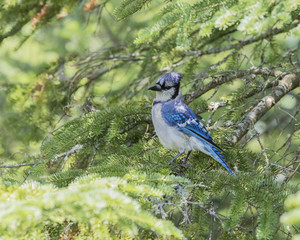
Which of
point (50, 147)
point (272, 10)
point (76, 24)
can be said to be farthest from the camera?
point (76, 24)

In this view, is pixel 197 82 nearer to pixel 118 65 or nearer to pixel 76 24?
pixel 118 65

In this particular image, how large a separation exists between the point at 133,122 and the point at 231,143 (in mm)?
666

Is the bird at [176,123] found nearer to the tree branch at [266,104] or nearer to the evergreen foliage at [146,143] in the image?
the evergreen foliage at [146,143]

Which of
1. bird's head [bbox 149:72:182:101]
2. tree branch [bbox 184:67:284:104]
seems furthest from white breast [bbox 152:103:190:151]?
tree branch [bbox 184:67:284:104]

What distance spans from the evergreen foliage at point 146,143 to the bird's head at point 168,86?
10 centimetres

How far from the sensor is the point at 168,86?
10.3ft

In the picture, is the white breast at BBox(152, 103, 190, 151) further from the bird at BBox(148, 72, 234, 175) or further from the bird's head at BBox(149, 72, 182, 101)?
the bird's head at BBox(149, 72, 182, 101)

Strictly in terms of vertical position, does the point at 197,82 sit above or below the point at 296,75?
above

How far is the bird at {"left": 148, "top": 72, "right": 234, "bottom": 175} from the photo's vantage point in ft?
8.89

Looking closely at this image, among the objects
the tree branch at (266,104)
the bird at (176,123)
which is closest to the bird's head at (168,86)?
the bird at (176,123)

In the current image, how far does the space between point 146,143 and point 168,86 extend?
2.28ft

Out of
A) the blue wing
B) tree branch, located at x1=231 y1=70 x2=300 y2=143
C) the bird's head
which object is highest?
the bird's head

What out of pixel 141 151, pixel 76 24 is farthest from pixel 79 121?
pixel 76 24

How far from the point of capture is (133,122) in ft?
9.23
